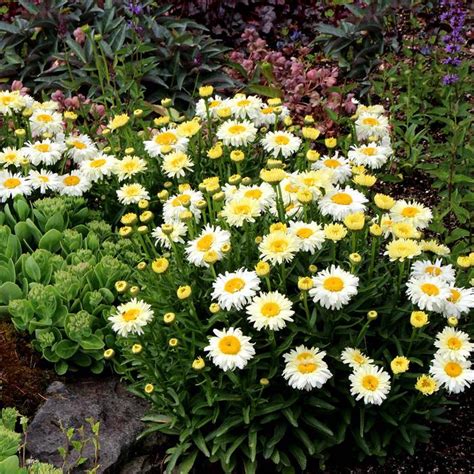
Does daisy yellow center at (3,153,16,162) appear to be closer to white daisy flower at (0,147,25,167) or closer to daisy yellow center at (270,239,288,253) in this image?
white daisy flower at (0,147,25,167)

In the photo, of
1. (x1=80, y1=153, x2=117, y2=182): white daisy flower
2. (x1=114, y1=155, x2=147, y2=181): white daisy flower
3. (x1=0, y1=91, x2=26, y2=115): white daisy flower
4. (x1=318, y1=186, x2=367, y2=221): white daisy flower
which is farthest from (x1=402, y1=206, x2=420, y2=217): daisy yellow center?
(x1=0, y1=91, x2=26, y2=115): white daisy flower

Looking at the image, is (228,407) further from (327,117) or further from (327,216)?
(327,117)

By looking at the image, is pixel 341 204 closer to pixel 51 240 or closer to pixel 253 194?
pixel 253 194

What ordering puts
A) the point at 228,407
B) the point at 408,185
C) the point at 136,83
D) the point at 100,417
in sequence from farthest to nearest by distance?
the point at 136,83
the point at 408,185
the point at 100,417
the point at 228,407

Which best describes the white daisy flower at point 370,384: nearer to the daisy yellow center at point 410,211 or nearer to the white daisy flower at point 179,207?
the daisy yellow center at point 410,211

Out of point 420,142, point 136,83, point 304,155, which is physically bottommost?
point 420,142

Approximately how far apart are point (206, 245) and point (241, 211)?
0.17 m

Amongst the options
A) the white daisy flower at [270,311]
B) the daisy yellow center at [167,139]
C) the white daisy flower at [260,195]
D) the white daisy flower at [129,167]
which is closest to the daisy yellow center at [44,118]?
the white daisy flower at [129,167]

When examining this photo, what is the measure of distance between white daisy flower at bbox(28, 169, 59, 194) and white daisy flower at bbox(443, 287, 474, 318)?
5.87ft

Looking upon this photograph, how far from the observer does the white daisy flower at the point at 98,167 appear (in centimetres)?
338

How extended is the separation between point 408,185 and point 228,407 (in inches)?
78.6

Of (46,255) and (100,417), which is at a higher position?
(46,255)

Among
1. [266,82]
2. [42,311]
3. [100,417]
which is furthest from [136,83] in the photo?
[100,417]

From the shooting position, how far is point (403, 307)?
2709mm
